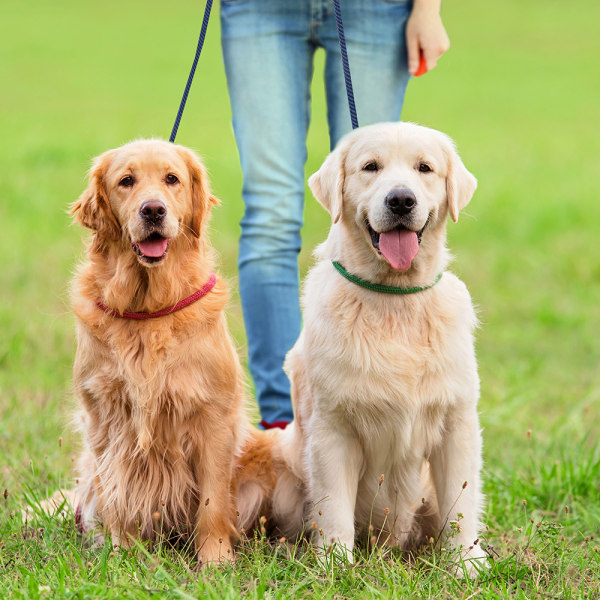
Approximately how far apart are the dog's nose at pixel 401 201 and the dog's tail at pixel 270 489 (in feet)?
3.32

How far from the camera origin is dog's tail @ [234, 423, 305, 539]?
336cm

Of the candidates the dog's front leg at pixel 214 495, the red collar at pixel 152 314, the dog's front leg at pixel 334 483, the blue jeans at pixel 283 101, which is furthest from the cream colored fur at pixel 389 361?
the blue jeans at pixel 283 101

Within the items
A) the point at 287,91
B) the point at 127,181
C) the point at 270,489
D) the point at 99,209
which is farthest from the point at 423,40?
the point at 270,489

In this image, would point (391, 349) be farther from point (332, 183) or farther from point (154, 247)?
point (154, 247)

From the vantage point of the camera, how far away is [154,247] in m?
3.05

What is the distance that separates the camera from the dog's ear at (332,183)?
3.06 m

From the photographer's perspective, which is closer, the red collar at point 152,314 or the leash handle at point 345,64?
the red collar at point 152,314

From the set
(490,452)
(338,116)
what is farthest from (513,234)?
(338,116)

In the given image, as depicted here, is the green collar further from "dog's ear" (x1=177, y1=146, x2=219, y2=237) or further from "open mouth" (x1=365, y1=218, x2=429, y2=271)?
"dog's ear" (x1=177, y1=146, x2=219, y2=237)

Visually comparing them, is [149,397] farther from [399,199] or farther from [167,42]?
[167,42]

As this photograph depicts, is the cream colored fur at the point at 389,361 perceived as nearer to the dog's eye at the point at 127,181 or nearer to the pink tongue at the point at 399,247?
the pink tongue at the point at 399,247

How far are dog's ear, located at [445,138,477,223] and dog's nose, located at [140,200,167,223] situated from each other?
96 centimetres

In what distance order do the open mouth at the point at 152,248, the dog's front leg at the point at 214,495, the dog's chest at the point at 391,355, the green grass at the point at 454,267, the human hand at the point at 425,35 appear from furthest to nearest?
the human hand at the point at 425,35, the dog's front leg at the point at 214,495, the open mouth at the point at 152,248, the dog's chest at the point at 391,355, the green grass at the point at 454,267

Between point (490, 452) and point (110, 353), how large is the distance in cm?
222
